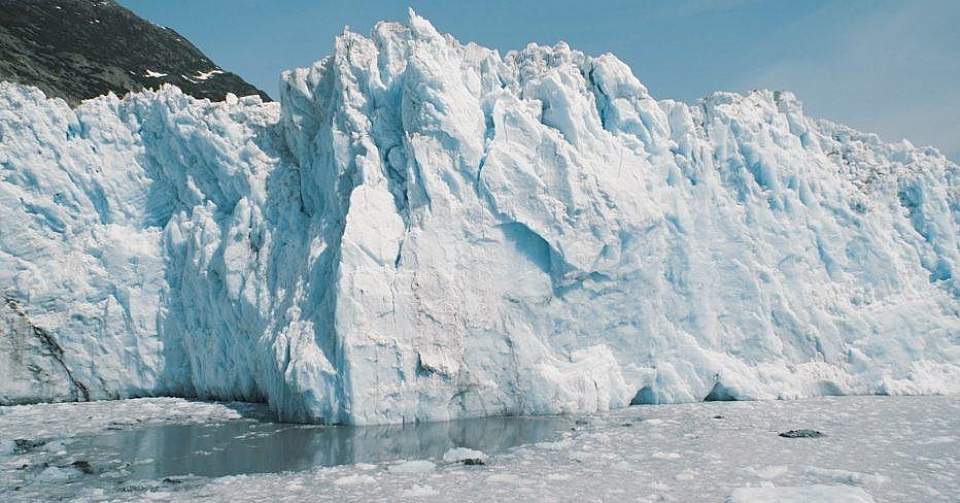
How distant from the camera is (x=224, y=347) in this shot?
14.0 m

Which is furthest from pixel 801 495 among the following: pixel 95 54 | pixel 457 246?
pixel 95 54

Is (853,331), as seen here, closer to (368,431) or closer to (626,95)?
(626,95)

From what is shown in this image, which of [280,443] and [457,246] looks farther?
[457,246]

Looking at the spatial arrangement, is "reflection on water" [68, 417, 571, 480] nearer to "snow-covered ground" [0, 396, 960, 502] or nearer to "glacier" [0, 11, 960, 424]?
"snow-covered ground" [0, 396, 960, 502]

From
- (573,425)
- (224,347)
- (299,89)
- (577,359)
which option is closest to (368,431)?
(573,425)

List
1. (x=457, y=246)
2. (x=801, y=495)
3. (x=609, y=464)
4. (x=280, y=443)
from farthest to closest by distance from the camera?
(x=457, y=246), (x=280, y=443), (x=609, y=464), (x=801, y=495)

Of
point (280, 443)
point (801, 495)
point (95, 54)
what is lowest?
point (801, 495)

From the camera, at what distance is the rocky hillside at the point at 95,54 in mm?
23781

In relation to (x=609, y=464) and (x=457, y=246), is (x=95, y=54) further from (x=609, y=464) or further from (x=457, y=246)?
(x=609, y=464)

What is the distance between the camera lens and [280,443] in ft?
32.5

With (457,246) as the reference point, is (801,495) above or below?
below

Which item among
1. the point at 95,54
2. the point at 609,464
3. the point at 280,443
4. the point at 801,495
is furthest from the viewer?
the point at 95,54

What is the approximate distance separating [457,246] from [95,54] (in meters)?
27.6

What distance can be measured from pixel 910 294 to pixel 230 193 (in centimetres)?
1480
